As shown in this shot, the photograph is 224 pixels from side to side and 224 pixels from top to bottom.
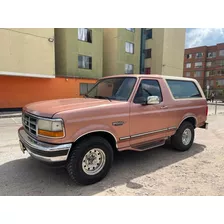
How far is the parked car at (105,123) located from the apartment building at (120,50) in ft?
62.8

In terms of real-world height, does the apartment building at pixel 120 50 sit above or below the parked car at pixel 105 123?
above

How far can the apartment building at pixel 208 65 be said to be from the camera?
5241cm

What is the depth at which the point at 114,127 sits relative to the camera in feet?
11.4

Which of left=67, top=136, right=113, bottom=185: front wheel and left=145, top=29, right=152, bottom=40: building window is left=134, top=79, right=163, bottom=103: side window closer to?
left=67, top=136, right=113, bottom=185: front wheel

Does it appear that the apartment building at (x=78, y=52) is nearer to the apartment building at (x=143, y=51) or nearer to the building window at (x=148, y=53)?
the apartment building at (x=143, y=51)

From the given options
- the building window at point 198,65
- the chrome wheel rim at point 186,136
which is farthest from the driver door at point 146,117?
the building window at point 198,65

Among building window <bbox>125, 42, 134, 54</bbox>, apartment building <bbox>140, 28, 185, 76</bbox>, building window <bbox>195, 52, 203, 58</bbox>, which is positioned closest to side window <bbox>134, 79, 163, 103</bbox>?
building window <bbox>125, 42, 134, 54</bbox>

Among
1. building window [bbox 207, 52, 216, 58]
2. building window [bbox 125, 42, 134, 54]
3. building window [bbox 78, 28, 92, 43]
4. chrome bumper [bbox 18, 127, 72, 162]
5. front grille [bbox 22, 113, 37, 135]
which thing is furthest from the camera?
building window [bbox 207, 52, 216, 58]

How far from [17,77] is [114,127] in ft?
46.5

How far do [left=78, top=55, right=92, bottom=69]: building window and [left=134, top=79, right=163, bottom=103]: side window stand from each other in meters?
16.4

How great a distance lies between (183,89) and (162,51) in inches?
931

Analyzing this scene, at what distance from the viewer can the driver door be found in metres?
3.80

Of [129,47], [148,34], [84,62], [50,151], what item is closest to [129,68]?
[129,47]
